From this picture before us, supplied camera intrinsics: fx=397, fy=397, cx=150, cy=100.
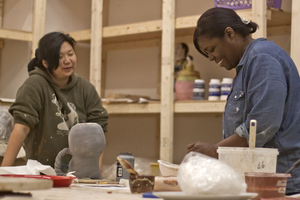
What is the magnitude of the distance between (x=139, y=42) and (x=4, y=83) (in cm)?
126

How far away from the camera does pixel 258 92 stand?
1136 mm

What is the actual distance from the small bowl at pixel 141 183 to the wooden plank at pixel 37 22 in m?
2.53

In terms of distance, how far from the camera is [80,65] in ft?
12.5

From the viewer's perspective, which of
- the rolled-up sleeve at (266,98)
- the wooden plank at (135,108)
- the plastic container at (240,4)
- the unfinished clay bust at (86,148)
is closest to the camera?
the rolled-up sleeve at (266,98)

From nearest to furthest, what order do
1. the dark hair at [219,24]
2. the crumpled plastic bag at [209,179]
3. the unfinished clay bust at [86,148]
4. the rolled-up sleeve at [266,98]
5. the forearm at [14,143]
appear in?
the crumpled plastic bag at [209,179] < the rolled-up sleeve at [266,98] < the dark hair at [219,24] < the unfinished clay bust at [86,148] < the forearm at [14,143]

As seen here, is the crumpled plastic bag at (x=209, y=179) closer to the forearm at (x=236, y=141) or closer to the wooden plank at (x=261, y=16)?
the forearm at (x=236, y=141)

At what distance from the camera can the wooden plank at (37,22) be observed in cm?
330

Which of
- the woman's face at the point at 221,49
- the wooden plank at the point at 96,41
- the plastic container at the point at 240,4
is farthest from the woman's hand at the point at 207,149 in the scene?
the wooden plank at the point at 96,41

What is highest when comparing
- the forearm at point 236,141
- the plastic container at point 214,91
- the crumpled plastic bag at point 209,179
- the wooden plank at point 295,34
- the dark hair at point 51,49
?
the wooden plank at point 295,34

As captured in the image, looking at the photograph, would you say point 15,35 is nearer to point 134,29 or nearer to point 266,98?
point 134,29

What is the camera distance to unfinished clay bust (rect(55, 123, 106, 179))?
4.79 ft

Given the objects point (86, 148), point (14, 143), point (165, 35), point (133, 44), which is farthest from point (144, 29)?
point (86, 148)

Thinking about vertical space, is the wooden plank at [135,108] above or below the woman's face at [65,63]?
below

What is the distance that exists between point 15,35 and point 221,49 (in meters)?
2.35
